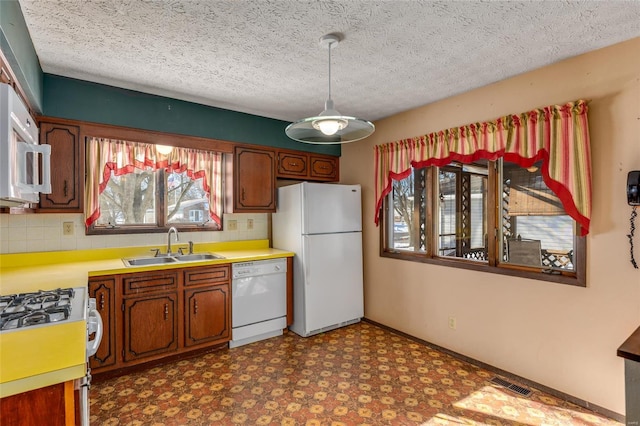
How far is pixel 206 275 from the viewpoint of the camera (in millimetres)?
3160

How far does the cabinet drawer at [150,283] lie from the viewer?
2770 millimetres

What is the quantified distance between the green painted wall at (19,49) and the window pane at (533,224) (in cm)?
330

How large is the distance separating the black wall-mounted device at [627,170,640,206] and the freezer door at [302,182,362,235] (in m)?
2.43

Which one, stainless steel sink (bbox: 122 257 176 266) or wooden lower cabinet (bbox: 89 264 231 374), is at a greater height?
stainless steel sink (bbox: 122 257 176 266)

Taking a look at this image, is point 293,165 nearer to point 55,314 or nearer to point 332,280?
point 332,280

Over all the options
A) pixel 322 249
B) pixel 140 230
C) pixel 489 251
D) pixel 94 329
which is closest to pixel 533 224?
pixel 489 251

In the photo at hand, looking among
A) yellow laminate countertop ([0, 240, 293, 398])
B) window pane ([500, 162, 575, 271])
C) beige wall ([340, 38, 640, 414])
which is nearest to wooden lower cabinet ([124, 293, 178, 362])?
yellow laminate countertop ([0, 240, 293, 398])

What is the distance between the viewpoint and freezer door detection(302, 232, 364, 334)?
142 inches

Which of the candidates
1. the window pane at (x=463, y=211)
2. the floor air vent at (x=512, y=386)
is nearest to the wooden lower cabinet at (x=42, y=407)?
the floor air vent at (x=512, y=386)

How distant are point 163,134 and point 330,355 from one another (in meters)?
2.63

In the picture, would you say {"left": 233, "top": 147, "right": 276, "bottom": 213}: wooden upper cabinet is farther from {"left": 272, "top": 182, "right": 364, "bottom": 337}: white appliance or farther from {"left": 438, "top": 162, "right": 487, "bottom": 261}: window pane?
{"left": 438, "top": 162, "right": 487, "bottom": 261}: window pane

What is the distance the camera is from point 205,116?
3439 millimetres

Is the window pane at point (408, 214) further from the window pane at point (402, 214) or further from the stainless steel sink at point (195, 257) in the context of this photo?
the stainless steel sink at point (195, 257)

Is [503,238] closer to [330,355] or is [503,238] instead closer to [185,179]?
[330,355]
